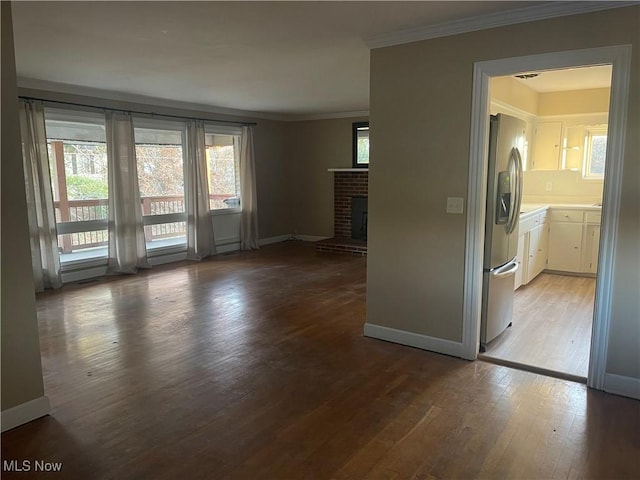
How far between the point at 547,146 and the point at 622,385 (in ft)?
13.8

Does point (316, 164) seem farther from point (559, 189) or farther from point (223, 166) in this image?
point (559, 189)

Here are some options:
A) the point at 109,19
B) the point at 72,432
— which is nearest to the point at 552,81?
the point at 109,19

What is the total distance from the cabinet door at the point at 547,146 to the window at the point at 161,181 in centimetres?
515

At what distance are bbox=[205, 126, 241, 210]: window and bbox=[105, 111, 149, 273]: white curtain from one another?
4.94 ft

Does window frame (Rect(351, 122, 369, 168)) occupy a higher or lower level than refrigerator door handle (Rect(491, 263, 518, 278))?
higher

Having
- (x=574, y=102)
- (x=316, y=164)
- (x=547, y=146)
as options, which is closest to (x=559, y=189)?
(x=547, y=146)

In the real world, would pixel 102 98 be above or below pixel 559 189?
above

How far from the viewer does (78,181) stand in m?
5.83

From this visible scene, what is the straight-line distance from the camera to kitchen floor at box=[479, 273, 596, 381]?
3289 mm

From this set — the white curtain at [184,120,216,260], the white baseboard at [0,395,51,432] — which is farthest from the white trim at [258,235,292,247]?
the white baseboard at [0,395,51,432]

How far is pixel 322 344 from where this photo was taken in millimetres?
3674

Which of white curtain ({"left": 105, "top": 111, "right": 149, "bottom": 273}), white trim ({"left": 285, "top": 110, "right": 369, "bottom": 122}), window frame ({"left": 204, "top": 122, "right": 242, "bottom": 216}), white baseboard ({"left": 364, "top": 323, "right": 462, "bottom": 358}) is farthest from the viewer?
white trim ({"left": 285, "top": 110, "right": 369, "bottom": 122})

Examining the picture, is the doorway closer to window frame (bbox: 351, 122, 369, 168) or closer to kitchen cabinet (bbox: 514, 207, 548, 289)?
kitchen cabinet (bbox: 514, 207, 548, 289)

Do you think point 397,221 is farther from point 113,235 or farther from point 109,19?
point 113,235
